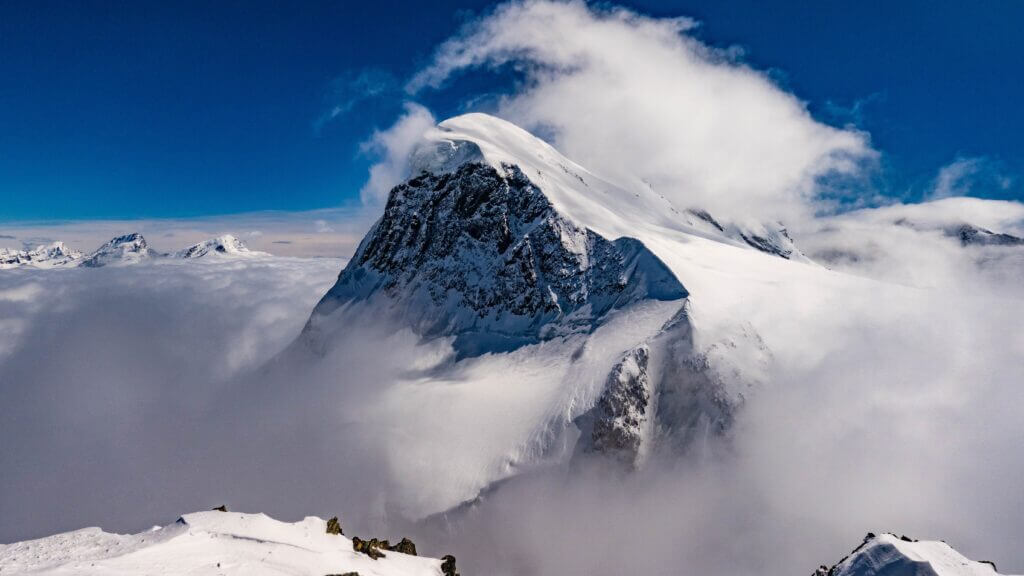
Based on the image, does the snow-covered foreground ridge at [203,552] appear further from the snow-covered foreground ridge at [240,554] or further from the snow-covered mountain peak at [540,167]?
the snow-covered mountain peak at [540,167]

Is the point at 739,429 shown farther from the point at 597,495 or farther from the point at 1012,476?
the point at 1012,476

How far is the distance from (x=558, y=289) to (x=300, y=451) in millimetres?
67260

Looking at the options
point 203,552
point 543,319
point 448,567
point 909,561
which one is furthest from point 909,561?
point 543,319

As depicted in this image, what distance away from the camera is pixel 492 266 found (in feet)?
416

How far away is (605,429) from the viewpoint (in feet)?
274

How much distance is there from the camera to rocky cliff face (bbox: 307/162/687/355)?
10650 centimetres

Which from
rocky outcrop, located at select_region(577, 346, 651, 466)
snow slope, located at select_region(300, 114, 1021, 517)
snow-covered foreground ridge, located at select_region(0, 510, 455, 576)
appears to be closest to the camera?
snow-covered foreground ridge, located at select_region(0, 510, 455, 576)

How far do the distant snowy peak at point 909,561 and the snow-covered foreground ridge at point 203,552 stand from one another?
3057 centimetres

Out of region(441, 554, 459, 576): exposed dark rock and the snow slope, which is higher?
the snow slope

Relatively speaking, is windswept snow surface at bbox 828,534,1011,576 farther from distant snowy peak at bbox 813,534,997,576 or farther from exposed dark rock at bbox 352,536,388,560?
exposed dark rock at bbox 352,536,388,560

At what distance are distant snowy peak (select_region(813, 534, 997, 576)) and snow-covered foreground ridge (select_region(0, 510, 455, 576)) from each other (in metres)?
30.6

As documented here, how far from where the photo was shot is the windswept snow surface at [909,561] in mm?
27297

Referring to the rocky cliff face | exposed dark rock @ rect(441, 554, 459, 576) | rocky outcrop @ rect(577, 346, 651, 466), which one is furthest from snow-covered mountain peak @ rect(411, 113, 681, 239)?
exposed dark rock @ rect(441, 554, 459, 576)

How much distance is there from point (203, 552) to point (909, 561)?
40.6m
